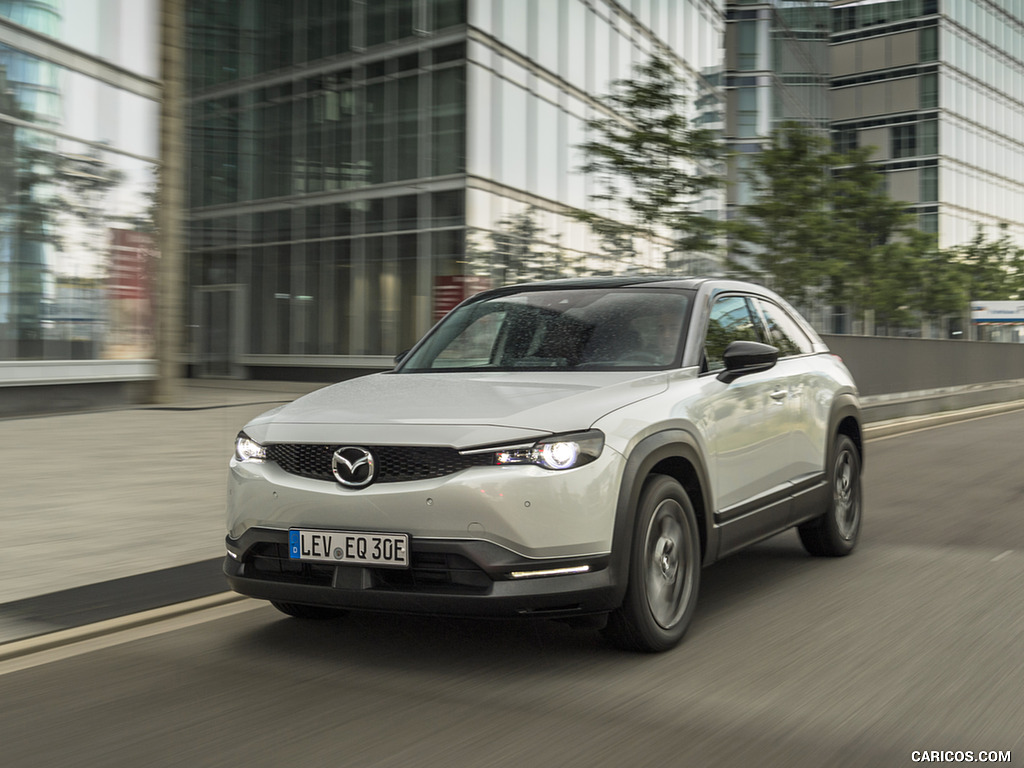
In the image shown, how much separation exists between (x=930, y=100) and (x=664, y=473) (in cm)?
6956

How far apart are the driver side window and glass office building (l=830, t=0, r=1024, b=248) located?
62.7 metres

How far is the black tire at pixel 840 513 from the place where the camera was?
22.2 feet

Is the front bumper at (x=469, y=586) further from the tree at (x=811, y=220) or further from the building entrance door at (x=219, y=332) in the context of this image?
the building entrance door at (x=219, y=332)

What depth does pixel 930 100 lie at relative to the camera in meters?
67.8

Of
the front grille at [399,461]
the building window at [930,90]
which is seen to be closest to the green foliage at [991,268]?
the building window at [930,90]

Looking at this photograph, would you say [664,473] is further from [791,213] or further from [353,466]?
[791,213]

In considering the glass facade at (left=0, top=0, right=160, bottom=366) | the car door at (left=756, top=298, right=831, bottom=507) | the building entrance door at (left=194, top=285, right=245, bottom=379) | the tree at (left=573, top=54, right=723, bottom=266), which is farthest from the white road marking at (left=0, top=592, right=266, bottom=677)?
the building entrance door at (left=194, top=285, right=245, bottom=379)

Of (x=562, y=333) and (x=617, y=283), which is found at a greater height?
(x=617, y=283)

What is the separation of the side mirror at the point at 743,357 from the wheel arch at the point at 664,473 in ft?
1.75

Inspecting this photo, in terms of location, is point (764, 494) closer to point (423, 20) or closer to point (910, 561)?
point (910, 561)

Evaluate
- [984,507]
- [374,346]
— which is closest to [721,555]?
[984,507]

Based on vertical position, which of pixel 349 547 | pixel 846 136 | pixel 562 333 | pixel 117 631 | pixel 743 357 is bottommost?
pixel 117 631

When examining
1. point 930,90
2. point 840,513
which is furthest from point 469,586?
point 930,90

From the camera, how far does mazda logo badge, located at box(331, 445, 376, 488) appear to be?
14.3 ft
